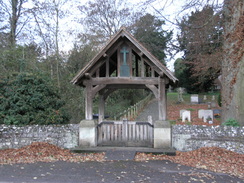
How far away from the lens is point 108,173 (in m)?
6.71

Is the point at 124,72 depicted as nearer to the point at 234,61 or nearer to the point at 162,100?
the point at 162,100

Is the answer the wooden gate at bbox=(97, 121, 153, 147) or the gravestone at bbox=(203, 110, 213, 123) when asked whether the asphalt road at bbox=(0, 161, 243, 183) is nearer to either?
the wooden gate at bbox=(97, 121, 153, 147)

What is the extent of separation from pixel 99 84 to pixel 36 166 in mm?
3956

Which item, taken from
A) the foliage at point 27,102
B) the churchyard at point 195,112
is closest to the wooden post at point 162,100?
the foliage at point 27,102

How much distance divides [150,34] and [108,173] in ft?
80.5

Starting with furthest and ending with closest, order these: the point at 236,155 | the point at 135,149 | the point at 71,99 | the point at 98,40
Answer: the point at 98,40 < the point at 71,99 < the point at 135,149 < the point at 236,155

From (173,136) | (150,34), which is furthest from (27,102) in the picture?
(150,34)

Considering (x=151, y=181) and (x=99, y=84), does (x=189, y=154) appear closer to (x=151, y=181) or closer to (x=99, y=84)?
(x=151, y=181)

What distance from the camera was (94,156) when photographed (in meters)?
8.75

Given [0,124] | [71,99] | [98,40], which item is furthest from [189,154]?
[98,40]

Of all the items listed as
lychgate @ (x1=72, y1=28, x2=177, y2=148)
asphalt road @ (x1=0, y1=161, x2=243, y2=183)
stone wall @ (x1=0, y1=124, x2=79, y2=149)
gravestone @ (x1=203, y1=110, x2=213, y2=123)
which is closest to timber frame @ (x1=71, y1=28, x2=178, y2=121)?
lychgate @ (x1=72, y1=28, x2=177, y2=148)

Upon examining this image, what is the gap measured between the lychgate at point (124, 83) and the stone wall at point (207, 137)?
596mm

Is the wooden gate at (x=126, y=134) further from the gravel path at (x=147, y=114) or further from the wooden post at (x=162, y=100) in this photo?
the gravel path at (x=147, y=114)

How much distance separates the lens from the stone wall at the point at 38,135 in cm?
976
